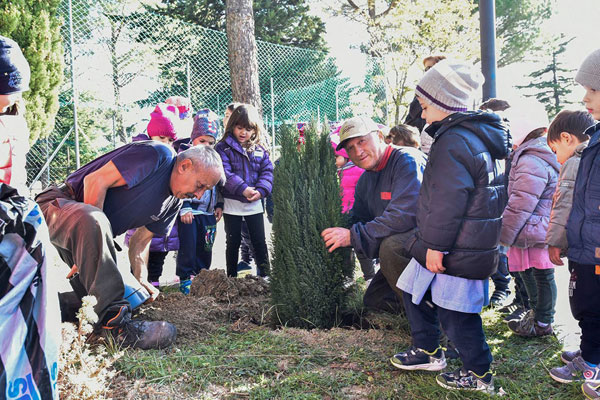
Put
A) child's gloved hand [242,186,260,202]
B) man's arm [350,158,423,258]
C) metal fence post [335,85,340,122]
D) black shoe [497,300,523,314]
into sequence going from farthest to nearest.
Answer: metal fence post [335,85,340,122] < child's gloved hand [242,186,260,202] < black shoe [497,300,523,314] < man's arm [350,158,423,258]

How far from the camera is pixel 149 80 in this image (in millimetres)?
14438

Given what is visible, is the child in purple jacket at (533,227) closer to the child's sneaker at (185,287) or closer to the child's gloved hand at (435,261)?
the child's gloved hand at (435,261)

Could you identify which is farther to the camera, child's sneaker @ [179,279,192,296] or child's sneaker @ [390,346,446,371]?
child's sneaker @ [179,279,192,296]

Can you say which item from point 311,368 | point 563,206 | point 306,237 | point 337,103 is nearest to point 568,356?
point 563,206

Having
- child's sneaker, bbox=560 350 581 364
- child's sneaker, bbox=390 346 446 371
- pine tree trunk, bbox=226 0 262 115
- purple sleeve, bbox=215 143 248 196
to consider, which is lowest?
child's sneaker, bbox=560 350 581 364

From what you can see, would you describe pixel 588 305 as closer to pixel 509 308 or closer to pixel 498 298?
pixel 509 308

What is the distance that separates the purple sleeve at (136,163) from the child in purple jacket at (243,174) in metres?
1.54

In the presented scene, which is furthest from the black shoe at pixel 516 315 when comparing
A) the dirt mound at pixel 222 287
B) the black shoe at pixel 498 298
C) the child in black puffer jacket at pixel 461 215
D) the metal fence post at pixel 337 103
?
the metal fence post at pixel 337 103

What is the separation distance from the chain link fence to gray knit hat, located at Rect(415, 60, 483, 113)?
6617 mm

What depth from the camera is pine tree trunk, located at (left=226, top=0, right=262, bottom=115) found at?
8109 mm

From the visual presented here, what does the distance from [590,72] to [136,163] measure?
8.35ft

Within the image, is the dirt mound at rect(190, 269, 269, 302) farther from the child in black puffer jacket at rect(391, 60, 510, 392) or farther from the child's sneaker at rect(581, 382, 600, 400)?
the child's sneaker at rect(581, 382, 600, 400)

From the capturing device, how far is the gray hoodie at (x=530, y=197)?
3367mm

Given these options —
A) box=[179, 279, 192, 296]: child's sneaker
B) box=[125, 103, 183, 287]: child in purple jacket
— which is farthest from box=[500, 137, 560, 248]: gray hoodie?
box=[125, 103, 183, 287]: child in purple jacket
